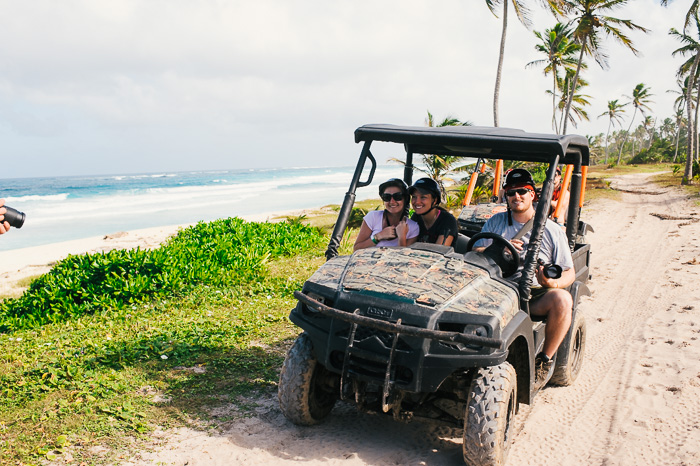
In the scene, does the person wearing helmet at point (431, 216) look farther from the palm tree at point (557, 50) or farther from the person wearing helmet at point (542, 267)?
the palm tree at point (557, 50)

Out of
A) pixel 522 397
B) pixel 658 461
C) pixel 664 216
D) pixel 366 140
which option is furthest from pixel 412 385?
pixel 664 216

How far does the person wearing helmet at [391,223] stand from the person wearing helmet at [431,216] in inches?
3.3

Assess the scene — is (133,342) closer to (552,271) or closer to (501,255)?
(501,255)

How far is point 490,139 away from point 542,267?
1003 mm

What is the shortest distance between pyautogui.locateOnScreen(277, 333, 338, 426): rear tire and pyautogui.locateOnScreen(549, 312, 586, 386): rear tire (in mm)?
1883

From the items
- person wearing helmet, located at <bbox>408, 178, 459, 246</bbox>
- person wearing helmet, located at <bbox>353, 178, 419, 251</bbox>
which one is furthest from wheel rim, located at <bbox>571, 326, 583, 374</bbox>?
person wearing helmet, located at <bbox>353, 178, 419, 251</bbox>

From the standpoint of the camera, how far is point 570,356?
4.45 m

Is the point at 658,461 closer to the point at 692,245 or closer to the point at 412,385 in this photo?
the point at 412,385

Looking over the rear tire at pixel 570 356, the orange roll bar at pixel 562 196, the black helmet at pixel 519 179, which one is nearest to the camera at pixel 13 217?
the black helmet at pixel 519 179

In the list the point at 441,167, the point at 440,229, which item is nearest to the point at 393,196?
the point at 440,229

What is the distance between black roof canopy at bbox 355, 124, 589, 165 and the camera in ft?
11.9

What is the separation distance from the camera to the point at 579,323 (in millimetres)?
4668

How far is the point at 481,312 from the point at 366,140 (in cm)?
179

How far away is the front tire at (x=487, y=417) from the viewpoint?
303 cm
